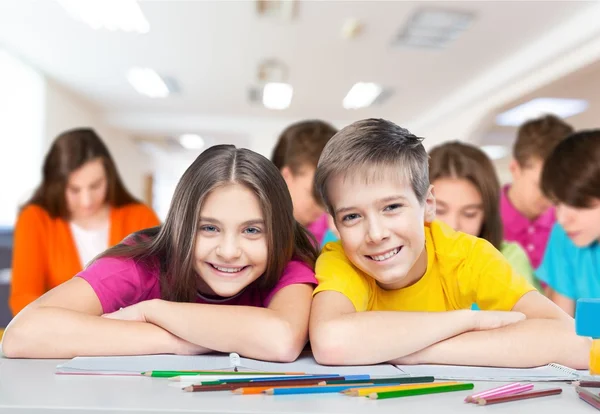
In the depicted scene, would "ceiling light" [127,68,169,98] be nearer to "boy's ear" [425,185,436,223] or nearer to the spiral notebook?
"boy's ear" [425,185,436,223]

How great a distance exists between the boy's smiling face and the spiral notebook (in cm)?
25

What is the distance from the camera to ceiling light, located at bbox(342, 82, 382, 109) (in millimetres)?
6867

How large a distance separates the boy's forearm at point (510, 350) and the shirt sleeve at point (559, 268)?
3.25 ft

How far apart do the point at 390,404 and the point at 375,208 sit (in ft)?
1.61

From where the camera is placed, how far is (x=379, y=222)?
1.08 m

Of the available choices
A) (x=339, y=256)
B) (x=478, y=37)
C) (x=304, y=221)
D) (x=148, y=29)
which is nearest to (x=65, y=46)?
(x=148, y=29)

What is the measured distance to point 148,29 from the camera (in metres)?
5.16

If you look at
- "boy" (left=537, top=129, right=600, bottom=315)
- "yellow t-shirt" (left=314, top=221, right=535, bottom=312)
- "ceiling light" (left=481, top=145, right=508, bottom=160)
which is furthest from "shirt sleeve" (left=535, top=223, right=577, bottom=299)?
"ceiling light" (left=481, top=145, right=508, bottom=160)

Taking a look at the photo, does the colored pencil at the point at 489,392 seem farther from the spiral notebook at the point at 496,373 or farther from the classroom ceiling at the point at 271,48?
the classroom ceiling at the point at 271,48

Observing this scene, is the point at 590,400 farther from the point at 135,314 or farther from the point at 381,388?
the point at 135,314

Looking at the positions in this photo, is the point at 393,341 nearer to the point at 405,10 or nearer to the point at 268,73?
the point at 405,10

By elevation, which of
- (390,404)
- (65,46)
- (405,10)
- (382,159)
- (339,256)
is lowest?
(390,404)

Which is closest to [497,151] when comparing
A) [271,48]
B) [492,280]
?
[271,48]

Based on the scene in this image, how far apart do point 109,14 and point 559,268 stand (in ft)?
14.2
